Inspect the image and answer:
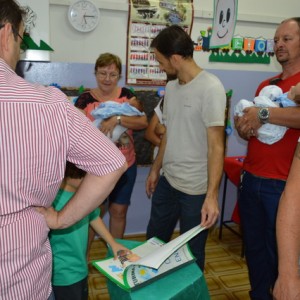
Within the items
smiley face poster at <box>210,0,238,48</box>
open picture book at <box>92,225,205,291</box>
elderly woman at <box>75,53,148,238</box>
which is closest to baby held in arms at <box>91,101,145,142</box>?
elderly woman at <box>75,53,148,238</box>

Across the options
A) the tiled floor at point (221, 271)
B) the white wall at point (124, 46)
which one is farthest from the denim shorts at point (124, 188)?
the white wall at point (124, 46)

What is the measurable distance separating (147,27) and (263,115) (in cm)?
182

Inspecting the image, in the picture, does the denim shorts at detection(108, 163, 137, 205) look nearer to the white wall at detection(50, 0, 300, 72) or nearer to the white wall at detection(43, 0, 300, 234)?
the white wall at detection(43, 0, 300, 234)

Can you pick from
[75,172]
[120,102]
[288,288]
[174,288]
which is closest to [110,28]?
[120,102]

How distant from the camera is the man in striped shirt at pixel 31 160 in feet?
2.50

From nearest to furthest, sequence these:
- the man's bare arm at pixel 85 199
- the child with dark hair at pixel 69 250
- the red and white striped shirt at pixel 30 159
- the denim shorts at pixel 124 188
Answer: the red and white striped shirt at pixel 30 159 → the man's bare arm at pixel 85 199 → the child with dark hair at pixel 69 250 → the denim shorts at pixel 124 188

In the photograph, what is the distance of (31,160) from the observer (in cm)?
79

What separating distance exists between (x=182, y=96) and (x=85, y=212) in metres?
1.07

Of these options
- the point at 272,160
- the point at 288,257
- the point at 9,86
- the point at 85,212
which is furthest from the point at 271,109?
the point at 9,86

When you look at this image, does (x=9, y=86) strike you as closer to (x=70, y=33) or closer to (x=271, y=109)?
(x=271, y=109)

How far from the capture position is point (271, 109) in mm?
1698

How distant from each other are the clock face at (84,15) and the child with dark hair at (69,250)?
1990mm

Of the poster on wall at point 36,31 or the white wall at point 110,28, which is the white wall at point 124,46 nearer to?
the white wall at point 110,28

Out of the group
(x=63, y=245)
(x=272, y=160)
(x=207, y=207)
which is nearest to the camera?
(x=63, y=245)
